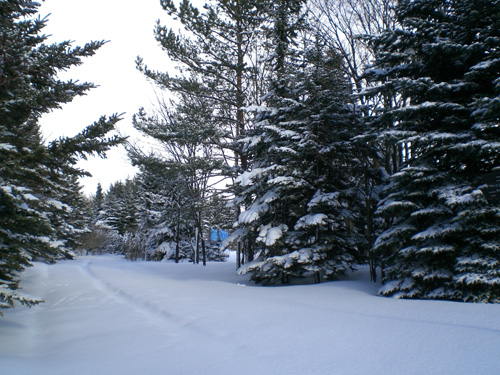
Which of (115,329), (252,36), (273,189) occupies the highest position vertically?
(252,36)

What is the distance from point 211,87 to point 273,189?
6178 mm

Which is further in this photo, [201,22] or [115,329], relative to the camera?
[201,22]

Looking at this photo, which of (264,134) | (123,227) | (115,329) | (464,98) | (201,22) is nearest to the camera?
(115,329)

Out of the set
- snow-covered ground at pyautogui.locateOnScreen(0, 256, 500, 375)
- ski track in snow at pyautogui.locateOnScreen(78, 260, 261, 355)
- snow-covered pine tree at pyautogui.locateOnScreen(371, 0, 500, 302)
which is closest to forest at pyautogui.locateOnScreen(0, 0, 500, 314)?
snow-covered pine tree at pyautogui.locateOnScreen(371, 0, 500, 302)

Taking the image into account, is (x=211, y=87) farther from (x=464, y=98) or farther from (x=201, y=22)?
(x=464, y=98)

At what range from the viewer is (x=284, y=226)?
8711mm

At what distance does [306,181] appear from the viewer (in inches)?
348

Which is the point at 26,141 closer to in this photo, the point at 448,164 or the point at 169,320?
the point at 169,320

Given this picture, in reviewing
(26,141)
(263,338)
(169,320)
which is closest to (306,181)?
(169,320)

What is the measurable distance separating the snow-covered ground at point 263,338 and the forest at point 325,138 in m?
1.23

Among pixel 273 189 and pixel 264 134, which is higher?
pixel 264 134

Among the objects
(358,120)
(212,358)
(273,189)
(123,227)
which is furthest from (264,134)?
(123,227)

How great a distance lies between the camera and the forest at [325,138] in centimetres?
525

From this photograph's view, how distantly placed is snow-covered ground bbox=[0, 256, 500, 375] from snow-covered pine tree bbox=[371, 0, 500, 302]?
2.87ft
